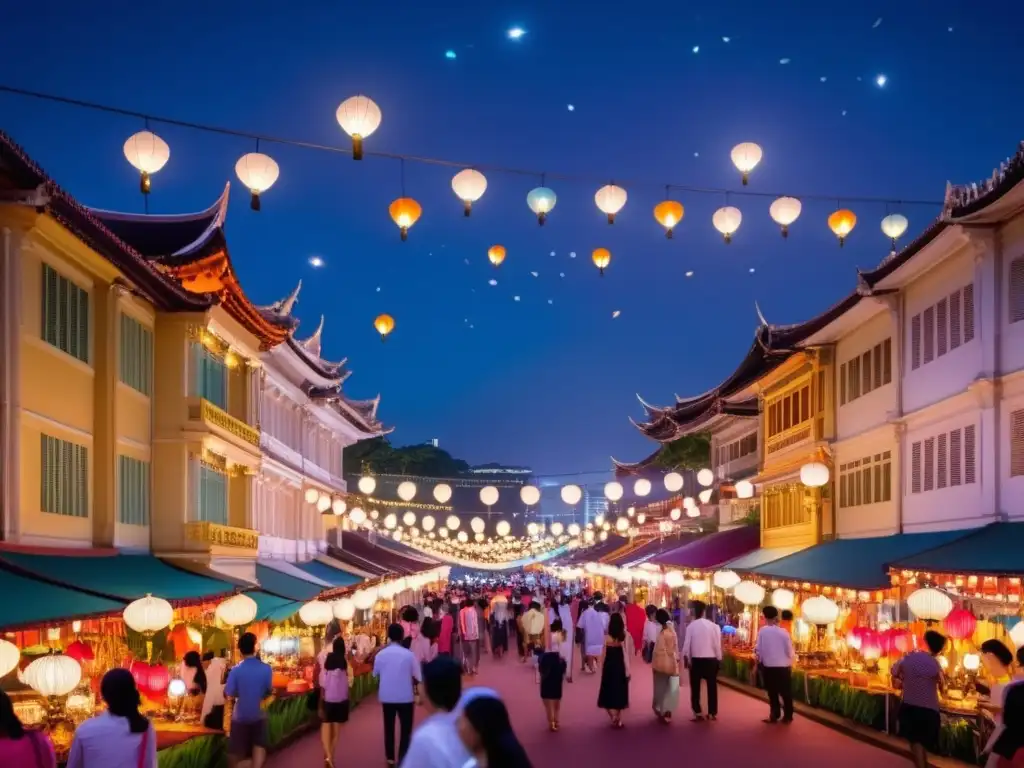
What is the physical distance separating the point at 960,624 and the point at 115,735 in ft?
42.8

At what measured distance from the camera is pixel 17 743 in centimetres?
678

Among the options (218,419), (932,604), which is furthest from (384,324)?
(932,604)

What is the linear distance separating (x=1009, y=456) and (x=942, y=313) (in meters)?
3.41

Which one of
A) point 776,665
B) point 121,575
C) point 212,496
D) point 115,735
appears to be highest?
point 212,496

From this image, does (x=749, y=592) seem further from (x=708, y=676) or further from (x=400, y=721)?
(x=400, y=721)

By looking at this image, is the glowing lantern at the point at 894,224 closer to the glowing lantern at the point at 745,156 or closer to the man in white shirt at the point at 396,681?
the glowing lantern at the point at 745,156

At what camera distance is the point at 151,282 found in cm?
2061

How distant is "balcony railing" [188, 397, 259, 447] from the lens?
23000 millimetres

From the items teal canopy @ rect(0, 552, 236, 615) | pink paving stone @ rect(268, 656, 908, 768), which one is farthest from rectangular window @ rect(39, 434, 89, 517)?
pink paving stone @ rect(268, 656, 908, 768)

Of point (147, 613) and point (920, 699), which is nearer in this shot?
point (920, 699)

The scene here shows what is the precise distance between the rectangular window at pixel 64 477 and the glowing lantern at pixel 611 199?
320 inches

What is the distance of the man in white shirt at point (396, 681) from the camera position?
44.3ft

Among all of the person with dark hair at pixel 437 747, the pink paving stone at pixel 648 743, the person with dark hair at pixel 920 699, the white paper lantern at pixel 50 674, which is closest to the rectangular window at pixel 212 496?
the pink paving stone at pixel 648 743

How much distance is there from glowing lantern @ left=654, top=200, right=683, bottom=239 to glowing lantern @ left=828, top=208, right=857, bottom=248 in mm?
2139
